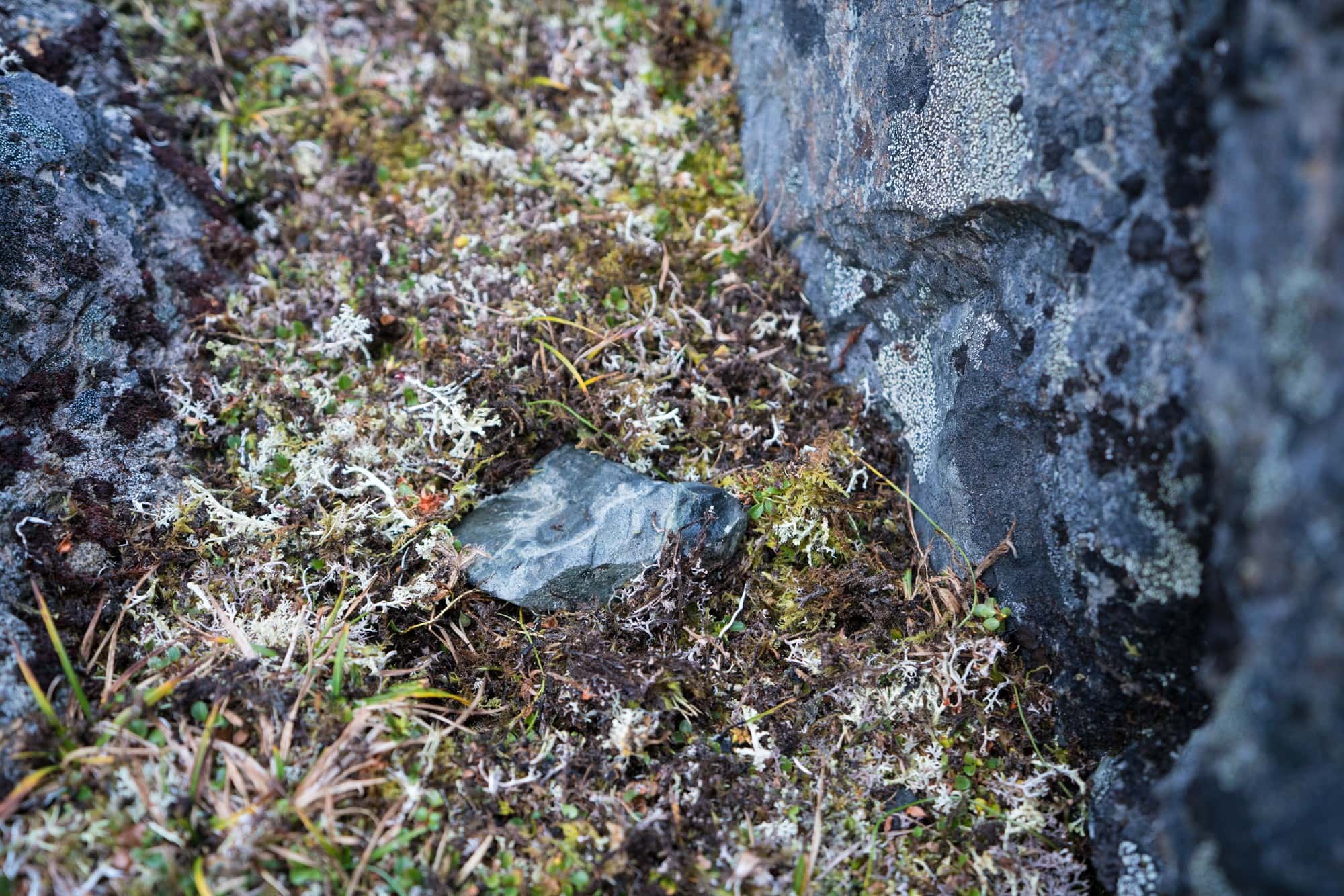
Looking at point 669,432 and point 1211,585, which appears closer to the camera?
point 1211,585

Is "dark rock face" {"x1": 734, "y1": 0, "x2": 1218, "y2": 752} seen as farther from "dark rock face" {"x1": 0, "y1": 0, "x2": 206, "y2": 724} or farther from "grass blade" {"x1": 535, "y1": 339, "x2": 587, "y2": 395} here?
"dark rock face" {"x1": 0, "y1": 0, "x2": 206, "y2": 724}

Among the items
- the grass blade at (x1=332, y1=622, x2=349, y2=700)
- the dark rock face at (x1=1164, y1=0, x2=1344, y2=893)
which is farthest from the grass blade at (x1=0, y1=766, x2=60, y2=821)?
the dark rock face at (x1=1164, y1=0, x2=1344, y2=893)

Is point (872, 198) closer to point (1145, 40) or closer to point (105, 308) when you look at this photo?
point (1145, 40)

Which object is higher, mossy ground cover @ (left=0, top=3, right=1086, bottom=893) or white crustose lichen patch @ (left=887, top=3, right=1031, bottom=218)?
white crustose lichen patch @ (left=887, top=3, right=1031, bottom=218)

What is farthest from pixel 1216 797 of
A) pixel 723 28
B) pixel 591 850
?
pixel 723 28

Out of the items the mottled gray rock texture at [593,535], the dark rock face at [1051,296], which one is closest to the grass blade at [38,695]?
the mottled gray rock texture at [593,535]

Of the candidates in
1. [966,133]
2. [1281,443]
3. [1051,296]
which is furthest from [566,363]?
[1281,443]

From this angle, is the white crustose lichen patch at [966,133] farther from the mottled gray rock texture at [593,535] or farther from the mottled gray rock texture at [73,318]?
the mottled gray rock texture at [73,318]
